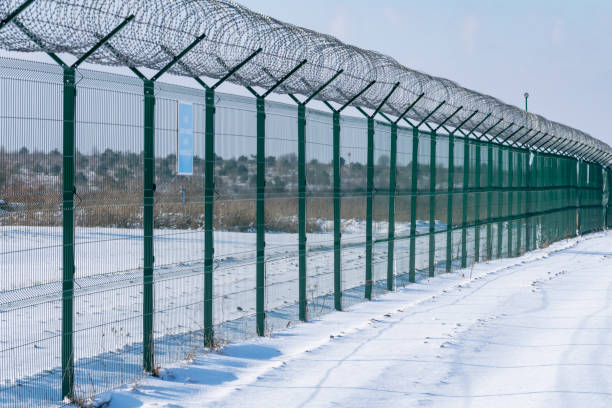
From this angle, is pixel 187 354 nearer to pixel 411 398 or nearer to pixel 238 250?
pixel 238 250

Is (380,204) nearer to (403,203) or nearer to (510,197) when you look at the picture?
(403,203)

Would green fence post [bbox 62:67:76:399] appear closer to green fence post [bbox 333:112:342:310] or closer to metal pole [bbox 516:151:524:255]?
green fence post [bbox 333:112:342:310]

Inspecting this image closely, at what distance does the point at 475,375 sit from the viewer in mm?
6652

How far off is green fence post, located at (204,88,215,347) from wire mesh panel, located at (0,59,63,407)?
164 cm

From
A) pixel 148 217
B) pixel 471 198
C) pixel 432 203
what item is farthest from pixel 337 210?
pixel 471 198

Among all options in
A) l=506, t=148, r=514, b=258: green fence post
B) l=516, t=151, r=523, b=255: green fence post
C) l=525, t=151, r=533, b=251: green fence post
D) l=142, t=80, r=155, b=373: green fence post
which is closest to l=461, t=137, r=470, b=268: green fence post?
l=506, t=148, r=514, b=258: green fence post

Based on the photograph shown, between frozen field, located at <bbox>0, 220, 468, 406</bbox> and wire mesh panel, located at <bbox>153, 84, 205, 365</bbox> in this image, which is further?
wire mesh panel, located at <bbox>153, 84, 205, 365</bbox>

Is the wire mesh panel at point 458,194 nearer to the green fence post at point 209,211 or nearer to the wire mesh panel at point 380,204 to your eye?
the wire mesh panel at point 380,204

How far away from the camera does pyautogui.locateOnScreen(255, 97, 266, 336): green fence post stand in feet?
26.7

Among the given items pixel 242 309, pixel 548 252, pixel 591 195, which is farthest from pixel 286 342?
pixel 591 195

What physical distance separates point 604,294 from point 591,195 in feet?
59.5

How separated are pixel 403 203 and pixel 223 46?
5242 mm

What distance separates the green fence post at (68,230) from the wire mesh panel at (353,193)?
4535 millimetres

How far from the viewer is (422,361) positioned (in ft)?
23.1
